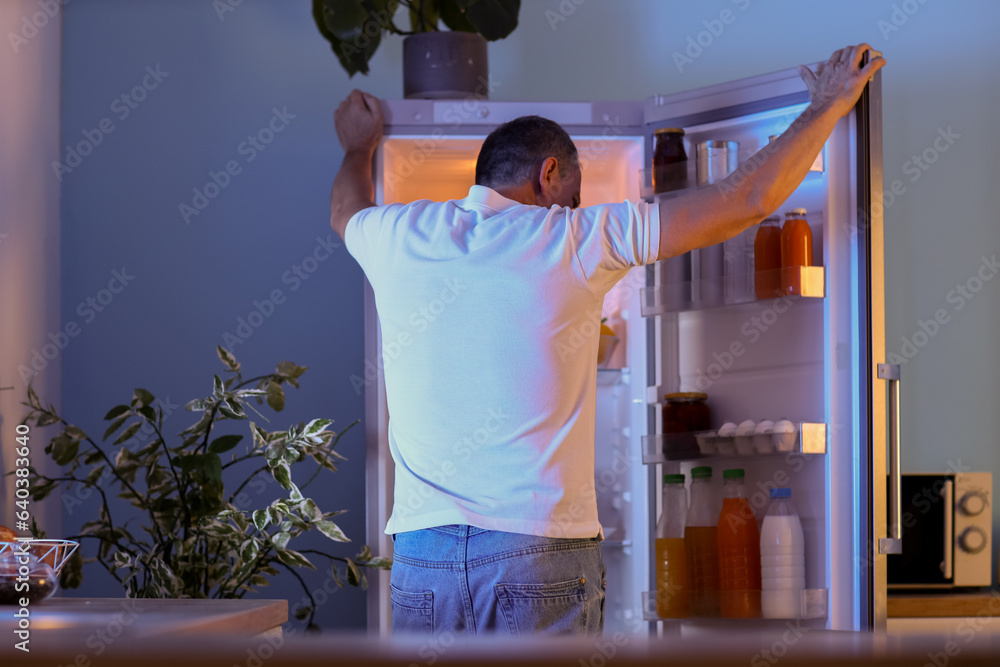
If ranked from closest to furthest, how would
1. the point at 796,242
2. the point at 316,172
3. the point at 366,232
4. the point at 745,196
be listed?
the point at 745,196 → the point at 366,232 → the point at 796,242 → the point at 316,172

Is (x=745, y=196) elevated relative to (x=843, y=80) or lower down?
lower down

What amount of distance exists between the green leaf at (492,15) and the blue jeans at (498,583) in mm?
1432

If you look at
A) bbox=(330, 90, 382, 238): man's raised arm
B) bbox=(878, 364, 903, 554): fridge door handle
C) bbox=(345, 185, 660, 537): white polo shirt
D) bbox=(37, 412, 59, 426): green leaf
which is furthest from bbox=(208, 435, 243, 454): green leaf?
bbox=(878, 364, 903, 554): fridge door handle

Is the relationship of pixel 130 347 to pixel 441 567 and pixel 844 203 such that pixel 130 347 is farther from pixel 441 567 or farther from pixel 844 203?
pixel 844 203

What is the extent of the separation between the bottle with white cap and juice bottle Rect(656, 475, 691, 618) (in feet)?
0.58

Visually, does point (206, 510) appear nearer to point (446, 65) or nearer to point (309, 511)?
point (309, 511)

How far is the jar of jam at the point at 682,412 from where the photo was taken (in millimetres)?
2355

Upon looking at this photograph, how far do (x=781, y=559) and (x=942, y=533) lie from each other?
64 centimetres

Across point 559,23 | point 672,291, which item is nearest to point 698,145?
point 672,291

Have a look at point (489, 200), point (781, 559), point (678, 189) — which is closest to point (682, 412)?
point (781, 559)

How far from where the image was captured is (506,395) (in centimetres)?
154

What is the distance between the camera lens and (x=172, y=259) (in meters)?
3.02

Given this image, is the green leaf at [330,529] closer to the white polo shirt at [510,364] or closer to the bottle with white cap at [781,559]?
the white polo shirt at [510,364]

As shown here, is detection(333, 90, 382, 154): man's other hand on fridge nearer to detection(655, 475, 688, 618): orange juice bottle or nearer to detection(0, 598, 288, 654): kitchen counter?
detection(655, 475, 688, 618): orange juice bottle
